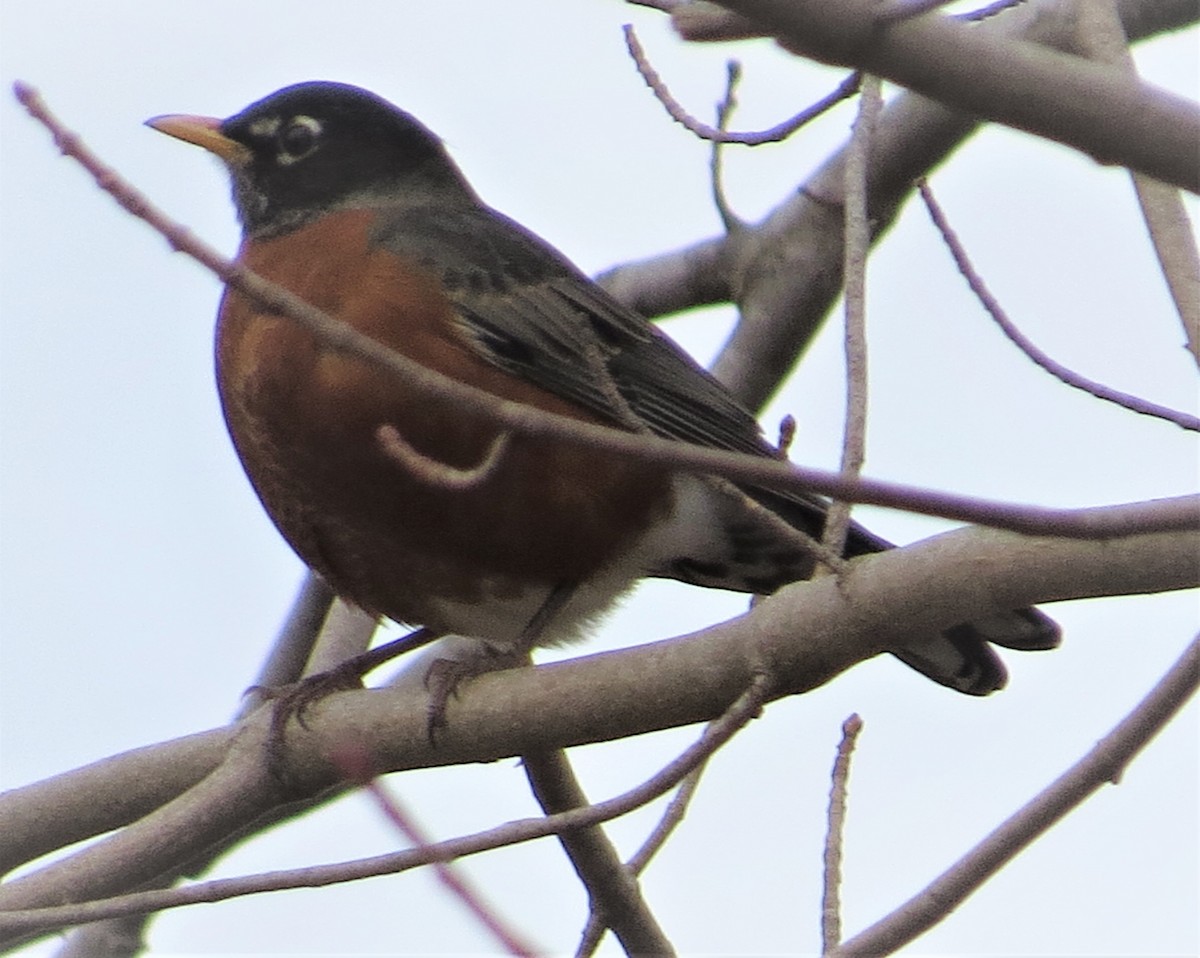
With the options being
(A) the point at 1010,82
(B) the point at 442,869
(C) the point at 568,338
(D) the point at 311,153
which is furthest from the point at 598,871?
(D) the point at 311,153

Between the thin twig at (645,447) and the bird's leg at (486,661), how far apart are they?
1.44 m

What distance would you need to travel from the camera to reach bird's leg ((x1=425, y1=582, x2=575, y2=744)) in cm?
296

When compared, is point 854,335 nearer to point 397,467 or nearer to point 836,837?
point 836,837

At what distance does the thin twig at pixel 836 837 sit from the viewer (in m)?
2.41

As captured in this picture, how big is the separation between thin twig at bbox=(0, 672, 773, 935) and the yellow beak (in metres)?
2.70

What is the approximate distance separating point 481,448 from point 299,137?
149 cm

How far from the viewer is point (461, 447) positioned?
361 cm

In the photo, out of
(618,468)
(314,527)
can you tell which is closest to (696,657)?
(618,468)

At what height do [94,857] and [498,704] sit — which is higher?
[498,704]

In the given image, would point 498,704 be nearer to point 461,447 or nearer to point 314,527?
point 461,447

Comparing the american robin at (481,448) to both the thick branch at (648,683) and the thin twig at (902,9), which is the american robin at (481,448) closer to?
the thick branch at (648,683)

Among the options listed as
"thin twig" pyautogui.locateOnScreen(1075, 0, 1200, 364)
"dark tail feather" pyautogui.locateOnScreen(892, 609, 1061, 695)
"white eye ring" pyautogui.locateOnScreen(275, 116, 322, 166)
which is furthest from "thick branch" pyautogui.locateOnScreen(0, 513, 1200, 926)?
"white eye ring" pyautogui.locateOnScreen(275, 116, 322, 166)

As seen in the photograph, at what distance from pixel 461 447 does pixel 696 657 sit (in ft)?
3.68

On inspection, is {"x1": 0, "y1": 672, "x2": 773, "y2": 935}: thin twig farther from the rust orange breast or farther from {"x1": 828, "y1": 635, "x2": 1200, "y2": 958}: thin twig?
the rust orange breast
